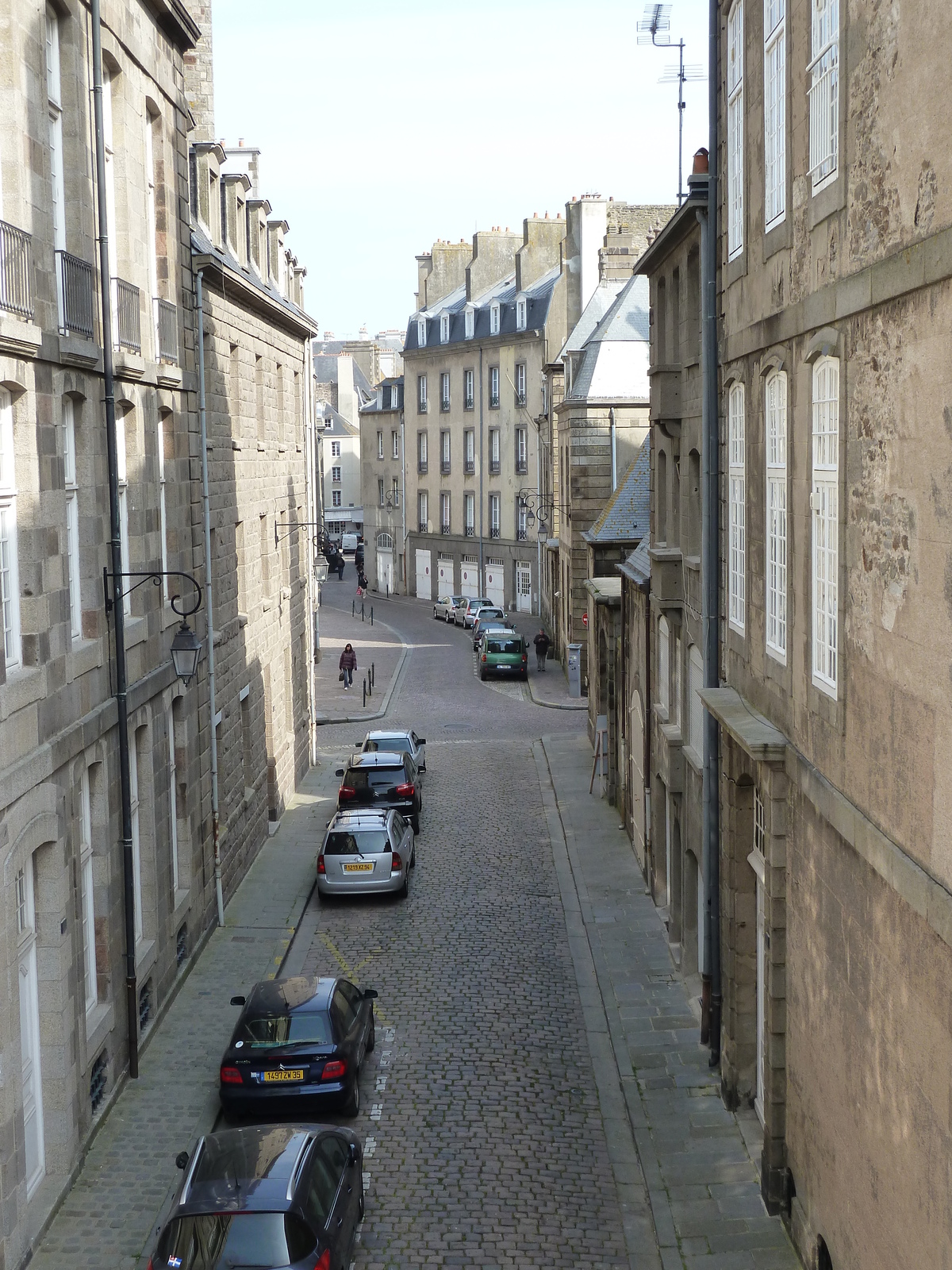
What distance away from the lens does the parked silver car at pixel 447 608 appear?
66.3 m

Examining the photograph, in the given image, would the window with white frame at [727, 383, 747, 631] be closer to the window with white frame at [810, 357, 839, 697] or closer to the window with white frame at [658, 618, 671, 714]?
the window with white frame at [810, 357, 839, 697]

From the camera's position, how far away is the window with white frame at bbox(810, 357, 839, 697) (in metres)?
9.77

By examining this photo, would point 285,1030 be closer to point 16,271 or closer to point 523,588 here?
point 16,271

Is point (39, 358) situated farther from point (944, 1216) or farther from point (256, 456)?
point (256, 456)

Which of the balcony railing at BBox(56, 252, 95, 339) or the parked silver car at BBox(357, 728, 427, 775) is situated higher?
the balcony railing at BBox(56, 252, 95, 339)

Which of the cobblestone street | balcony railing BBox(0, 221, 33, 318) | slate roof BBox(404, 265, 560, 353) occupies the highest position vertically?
slate roof BBox(404, 265, 560, 353)

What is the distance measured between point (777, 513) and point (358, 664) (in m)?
40.1

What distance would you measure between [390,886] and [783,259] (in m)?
13.3

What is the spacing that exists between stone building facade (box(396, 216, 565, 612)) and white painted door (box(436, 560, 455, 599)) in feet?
0.29

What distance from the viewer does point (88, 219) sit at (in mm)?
13602

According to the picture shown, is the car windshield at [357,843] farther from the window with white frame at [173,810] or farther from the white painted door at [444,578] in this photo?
the white painted door at [444,578]

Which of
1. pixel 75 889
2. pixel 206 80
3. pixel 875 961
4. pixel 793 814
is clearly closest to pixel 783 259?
pixel 793 814

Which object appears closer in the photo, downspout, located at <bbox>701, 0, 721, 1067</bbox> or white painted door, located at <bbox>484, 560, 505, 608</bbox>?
downspout, located at <bbox>701, 0, 721, 1067</bbox>

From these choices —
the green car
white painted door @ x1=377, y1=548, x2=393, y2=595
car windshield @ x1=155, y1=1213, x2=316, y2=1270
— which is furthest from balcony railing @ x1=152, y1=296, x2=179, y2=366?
white painted door @ x1=377, y1=548, x2=393, y2=595
